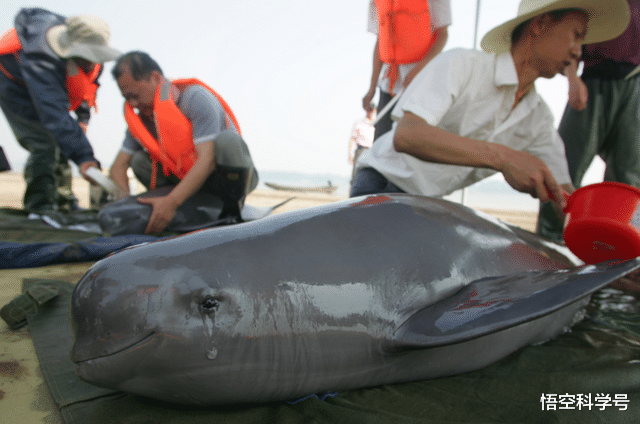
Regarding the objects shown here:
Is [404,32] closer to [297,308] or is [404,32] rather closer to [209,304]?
[297,308]

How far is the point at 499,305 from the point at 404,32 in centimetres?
317

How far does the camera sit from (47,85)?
17.3 ft

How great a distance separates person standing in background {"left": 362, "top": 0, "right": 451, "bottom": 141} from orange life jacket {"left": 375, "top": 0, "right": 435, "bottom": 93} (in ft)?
0.15

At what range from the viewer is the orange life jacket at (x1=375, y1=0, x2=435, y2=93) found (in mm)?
3744

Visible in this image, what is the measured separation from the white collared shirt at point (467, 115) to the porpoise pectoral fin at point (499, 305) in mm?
1327

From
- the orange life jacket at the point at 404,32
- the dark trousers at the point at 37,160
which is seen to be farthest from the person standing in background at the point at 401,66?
the dark trousers at the point at 37,160

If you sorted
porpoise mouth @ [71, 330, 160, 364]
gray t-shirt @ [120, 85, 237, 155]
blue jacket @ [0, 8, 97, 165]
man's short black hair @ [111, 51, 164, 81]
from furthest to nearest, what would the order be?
blue jacket @ [0, 8, 97, 165] → gray t-shirt @ [120, 85, 237, 155] → man's short black hair @ [111, 51, 164, 81] → porpoise mouth @ [71, 330, 160, 364]

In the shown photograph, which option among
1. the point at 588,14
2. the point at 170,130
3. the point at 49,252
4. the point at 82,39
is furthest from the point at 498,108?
the point at 82,39

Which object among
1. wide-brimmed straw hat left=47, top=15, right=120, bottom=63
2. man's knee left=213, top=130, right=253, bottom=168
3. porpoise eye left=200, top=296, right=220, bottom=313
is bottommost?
man's knee left=213, top=130, right=253, bottom=168

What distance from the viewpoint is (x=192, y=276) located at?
1.14 m

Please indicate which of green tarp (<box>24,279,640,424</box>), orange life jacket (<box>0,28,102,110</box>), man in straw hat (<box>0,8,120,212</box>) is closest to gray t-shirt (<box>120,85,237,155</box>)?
man in straw hat (<box>0,8,120,212</box>)

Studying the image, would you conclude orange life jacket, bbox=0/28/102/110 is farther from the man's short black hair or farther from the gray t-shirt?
the gray t-shirt

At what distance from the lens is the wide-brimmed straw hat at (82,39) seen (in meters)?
5.23

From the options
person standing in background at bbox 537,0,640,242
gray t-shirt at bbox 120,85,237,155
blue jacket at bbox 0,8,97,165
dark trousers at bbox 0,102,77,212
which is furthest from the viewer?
dark trousers at bbox 0,102,77,212
